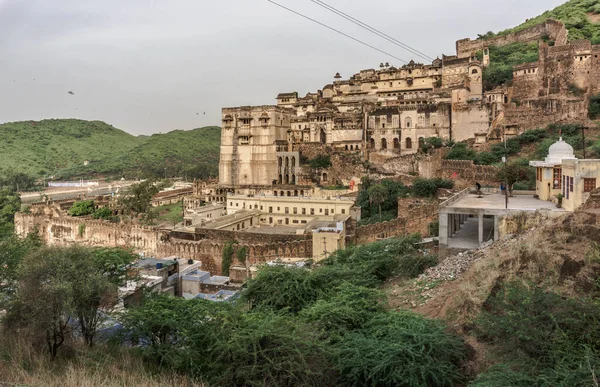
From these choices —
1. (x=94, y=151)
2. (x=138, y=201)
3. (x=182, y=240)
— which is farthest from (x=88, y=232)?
(x=94, y=151)

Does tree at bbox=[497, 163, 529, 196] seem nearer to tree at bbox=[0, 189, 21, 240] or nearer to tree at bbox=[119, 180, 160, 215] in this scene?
tree at bbox=[119, 180, 160, 215]

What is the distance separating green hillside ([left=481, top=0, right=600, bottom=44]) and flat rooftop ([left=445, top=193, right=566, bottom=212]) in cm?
3234

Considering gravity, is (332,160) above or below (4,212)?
above

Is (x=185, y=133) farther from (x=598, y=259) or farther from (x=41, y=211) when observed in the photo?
(x=598, y=259)

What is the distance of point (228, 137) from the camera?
48.5m

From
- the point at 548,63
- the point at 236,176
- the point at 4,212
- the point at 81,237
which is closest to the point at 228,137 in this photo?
the point at 236,176

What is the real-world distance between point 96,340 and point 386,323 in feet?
24.0

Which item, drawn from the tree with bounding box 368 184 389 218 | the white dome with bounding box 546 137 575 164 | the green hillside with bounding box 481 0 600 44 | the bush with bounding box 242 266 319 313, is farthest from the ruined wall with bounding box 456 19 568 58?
the bush with bounding box 242 266 319 313

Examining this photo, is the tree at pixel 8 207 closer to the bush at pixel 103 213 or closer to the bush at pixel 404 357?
the bush at pixel 103 213

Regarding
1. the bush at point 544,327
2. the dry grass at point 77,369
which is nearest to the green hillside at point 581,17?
the bush at point 544,327

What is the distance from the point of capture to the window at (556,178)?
17.6m

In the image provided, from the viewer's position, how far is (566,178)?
15945mm

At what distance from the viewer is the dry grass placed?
8.42 metres

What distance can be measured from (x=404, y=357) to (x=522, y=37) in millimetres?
56853
